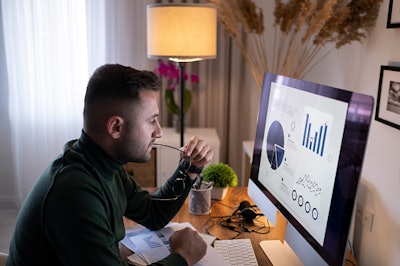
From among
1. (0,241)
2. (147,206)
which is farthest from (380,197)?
→ (0,241)

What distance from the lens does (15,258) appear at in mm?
1068

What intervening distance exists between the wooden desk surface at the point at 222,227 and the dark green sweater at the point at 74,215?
291 mm

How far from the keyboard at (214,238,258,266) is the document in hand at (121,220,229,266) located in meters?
0.03

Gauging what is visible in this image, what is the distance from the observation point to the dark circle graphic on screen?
3.97 ft

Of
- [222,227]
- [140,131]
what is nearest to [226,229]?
[222,227]

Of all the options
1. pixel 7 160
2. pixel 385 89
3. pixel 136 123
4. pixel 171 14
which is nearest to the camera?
pixel 136 123

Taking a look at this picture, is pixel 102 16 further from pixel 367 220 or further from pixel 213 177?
pixel 367 220

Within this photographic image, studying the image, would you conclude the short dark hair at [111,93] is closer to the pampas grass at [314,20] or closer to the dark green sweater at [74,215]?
the dark green sweater at [74,215]

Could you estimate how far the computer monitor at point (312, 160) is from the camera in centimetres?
86

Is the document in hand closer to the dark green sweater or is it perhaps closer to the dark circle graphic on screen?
the dark green sweater

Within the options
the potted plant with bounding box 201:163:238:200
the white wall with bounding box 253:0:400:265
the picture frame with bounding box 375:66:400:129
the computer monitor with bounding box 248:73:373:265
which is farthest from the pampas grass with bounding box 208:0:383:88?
the potted plant with bounding box 201:163:238:200

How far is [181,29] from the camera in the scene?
203 cm

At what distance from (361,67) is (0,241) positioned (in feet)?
8.36

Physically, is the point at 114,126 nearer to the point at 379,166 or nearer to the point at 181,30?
the point at 379,166
